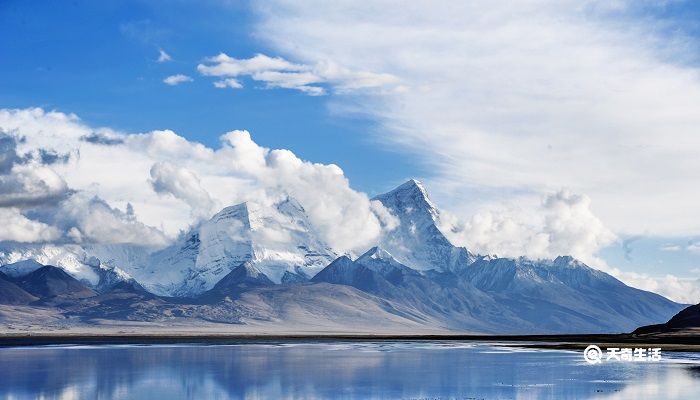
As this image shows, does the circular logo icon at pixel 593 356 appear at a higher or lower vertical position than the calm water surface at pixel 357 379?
higher

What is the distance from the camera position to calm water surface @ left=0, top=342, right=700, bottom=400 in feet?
288

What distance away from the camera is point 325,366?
13262cm

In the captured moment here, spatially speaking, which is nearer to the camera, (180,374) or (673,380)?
(673,380)

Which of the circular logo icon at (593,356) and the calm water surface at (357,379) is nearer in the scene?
the calm water surface at (357,379)

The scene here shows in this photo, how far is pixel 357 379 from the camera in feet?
346

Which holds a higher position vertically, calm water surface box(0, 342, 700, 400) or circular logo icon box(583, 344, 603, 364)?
circular logo icon box(583, 344, 603, 364)

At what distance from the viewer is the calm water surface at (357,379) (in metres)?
87.8

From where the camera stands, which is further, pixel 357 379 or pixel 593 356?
pixel 593 356

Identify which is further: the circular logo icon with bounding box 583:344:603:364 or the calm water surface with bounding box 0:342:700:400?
the circular logo icon with bounding box 583:344:603:364

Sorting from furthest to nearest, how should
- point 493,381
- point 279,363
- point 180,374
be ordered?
point 279,363 → point 180,374 → point 493,381

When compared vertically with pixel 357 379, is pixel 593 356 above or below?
above

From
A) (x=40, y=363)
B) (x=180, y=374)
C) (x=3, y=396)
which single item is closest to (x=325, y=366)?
(x=180, y=374)

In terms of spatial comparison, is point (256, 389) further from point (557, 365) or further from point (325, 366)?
point (557, 365)

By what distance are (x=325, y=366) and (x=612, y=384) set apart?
1932 inches
